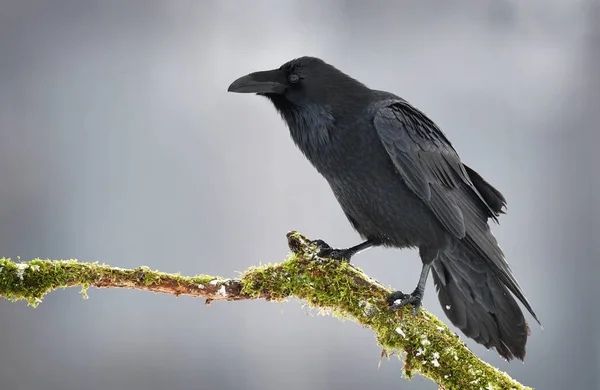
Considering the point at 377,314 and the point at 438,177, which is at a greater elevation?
the point at 438,177

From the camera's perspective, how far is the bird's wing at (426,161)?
3021 millimetres

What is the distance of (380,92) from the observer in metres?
3.34

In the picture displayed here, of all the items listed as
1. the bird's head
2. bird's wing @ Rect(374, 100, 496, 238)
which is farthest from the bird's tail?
the bird's head

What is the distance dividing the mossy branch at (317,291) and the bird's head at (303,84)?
30.0 inches

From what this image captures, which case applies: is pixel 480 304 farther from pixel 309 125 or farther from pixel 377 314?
pixel 309 125

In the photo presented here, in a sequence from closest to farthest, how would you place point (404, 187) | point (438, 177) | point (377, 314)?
point (377, 314) → point (404, 187) → point (438, 177)

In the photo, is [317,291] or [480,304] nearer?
[317,291]

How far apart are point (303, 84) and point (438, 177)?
0.88 metres

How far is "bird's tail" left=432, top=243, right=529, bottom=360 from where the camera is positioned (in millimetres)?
3178

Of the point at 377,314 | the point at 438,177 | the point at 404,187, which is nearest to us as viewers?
the point at 377,314

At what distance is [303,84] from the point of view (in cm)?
318

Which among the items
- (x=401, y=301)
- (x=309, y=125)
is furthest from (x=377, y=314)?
(x=309, y=125)

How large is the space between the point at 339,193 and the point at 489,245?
2.79ft

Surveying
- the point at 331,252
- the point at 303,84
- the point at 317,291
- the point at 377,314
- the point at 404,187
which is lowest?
the point at 377,314
